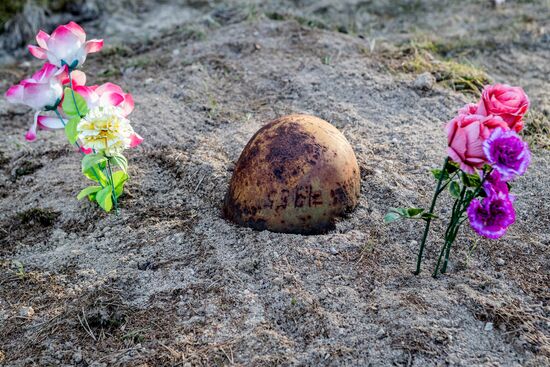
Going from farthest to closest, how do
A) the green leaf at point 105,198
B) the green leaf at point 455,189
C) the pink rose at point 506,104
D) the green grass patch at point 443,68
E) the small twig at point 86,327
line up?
the green grass patch at point 443,68, the green leaf at point 105,198, the small twig at point 86,327, the green leaf at point 455,189, the pink rose at point 506,104

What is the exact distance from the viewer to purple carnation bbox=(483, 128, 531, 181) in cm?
208

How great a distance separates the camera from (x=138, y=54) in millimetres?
5113

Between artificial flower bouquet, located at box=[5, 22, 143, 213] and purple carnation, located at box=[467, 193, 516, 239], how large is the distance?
1464mm

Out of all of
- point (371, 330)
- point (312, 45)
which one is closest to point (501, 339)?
point (371, 330)

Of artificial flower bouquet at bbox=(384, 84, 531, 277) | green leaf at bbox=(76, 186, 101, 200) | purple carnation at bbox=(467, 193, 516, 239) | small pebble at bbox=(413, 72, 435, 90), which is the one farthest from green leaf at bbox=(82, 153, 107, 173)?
small pebble at bbox=(413, 72, 435, 90)

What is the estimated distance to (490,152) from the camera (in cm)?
209

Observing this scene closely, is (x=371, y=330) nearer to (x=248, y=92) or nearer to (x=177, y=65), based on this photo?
(x=248, y=92)

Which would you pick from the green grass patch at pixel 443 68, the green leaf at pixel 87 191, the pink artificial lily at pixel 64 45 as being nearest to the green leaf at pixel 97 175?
the green leaf at pixel 87 191

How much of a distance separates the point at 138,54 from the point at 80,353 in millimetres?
3217

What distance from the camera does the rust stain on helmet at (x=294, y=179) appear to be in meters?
2.72

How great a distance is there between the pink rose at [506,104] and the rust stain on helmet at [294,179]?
748mm

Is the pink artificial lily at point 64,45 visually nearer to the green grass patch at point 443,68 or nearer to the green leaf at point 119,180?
the green leaf at point 119,180

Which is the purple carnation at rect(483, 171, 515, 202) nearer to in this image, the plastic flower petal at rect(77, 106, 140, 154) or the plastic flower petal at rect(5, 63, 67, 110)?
the plastic flower petal at rect(77, 106, 140, 154)

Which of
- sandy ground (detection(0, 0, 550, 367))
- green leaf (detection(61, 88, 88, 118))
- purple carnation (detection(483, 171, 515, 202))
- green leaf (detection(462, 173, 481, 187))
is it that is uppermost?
purple carnation (detection(483, 171, 515, 202))
